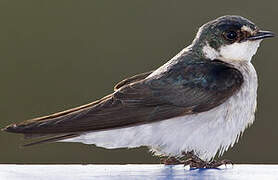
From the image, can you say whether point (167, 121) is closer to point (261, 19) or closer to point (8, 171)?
point (8, 171)

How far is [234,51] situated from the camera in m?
4.78

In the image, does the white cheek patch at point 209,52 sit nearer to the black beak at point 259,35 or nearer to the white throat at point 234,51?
the white throat at point 234,51

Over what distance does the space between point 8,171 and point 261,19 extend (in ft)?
12.9

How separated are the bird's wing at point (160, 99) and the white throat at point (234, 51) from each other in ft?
0.22

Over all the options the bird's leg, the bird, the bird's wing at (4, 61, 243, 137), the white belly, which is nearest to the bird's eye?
the bird

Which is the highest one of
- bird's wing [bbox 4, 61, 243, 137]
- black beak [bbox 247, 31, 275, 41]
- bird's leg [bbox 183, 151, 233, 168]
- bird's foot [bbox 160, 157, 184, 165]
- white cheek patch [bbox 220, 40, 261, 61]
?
black beak [bbox 247, 31, 275, 41]

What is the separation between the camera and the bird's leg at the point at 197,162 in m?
4.45

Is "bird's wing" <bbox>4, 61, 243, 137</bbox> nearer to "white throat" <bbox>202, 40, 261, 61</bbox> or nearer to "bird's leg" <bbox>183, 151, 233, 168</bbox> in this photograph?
"white throat" <bbox>202, 40, 261, 61</bbox>

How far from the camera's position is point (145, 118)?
175 inches

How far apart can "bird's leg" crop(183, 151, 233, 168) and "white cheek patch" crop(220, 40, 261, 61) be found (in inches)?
20.4

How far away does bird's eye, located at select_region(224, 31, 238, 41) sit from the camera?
4758 millimetres

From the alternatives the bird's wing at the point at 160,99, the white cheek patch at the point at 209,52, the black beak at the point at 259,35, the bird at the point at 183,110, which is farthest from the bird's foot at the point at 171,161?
the black beak at the point at 259,35

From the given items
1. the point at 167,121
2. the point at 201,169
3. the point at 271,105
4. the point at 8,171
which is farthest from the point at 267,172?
the point at 271,105

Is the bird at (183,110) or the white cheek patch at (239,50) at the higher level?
the white cheek patch at (239,50)
